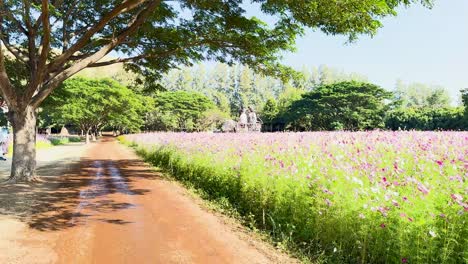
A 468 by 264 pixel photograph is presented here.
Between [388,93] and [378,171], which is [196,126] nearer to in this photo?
[388,93]

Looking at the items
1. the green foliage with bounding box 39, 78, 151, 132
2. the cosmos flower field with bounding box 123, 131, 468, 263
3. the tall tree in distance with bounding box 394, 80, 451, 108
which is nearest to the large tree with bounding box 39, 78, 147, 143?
the green foliage with bounding box 39, 78, 151, 132

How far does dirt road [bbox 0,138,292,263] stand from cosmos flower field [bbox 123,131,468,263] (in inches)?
31.4

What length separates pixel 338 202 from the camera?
570 centimetres

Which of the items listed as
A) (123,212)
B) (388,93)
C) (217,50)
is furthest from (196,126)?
(123,212)

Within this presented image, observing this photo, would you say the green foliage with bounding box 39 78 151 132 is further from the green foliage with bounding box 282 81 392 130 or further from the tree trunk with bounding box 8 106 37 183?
the tree trunk with bounding box 8 106 37 183

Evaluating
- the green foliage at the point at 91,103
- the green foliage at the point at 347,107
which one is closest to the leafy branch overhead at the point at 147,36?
the green foliage at the point at 91,103

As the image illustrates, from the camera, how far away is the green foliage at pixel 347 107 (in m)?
73.1

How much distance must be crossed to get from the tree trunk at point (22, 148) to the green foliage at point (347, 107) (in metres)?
62.2

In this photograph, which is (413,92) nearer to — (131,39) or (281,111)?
(281,111)

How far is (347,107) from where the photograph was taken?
242ft

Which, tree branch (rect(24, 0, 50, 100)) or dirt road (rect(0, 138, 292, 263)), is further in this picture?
tree branch (rect(24, 0, 50, 100))

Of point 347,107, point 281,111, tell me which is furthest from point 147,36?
point 281,111

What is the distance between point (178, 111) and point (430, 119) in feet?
191

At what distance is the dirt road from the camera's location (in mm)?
5984
